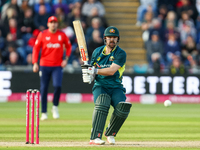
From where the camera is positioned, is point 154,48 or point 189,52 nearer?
point 154,48

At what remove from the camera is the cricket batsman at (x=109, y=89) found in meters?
7.09

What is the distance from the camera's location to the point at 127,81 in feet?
53.2

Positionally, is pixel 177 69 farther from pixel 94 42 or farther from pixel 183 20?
pixel 183 20

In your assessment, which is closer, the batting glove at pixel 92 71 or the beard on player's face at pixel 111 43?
the batting glove at pixel 92 71

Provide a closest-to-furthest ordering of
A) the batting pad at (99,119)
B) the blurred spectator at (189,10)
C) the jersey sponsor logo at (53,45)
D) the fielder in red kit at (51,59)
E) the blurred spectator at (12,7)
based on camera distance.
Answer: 1. the batting pad at (99,119)
2. the fielder in red kit at (51,59)
3. the jersey sponsor logo at (53,45)
4. the blurred spectator at (12,7)
5. the blurred spectator at (189,10)

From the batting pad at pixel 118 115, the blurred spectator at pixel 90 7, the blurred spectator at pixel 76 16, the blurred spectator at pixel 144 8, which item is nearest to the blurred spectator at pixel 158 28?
the blurred spectator at pixel 144 8

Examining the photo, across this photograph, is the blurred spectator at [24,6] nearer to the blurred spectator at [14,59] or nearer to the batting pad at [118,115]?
the blurred spectator at [14,59]

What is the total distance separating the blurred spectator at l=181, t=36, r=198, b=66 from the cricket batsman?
10.6 meters

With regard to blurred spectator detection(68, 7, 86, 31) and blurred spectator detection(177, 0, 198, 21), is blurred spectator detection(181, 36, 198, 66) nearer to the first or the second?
blurred spectator detection(177, 0, 198, 21)

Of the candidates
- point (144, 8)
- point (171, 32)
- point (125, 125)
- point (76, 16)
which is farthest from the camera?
point (144, 8)

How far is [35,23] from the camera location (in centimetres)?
1802

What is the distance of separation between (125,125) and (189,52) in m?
8.71

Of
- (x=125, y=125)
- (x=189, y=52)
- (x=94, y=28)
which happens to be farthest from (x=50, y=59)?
(x=189, y=52)

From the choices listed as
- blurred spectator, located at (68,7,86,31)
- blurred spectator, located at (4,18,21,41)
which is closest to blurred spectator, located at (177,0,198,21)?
blurred spectator, located at (68,7,86,31)
